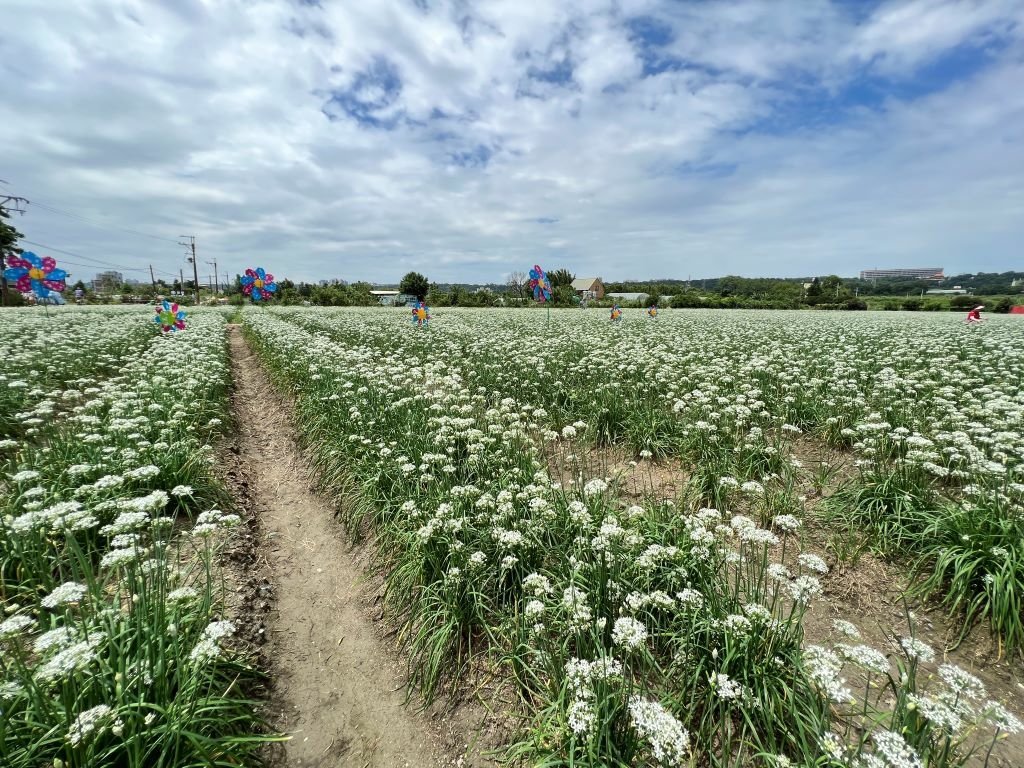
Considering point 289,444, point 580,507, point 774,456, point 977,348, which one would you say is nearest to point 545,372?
point 774,456

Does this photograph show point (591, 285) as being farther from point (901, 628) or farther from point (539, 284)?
point (901, 628)

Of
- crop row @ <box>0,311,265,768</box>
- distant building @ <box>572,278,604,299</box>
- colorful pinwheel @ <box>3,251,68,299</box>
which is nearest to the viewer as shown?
crop row @ <box>0,311,265,768</box>

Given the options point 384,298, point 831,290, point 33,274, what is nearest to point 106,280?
point 384,298

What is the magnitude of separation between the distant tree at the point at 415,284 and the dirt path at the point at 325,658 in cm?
8738

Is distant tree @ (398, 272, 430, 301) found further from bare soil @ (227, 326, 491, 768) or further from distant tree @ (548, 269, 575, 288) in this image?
bare soil @ (227, 326, 491, 768)

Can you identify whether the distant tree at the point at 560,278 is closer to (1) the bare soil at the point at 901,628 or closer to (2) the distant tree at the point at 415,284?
(2) the distant tree at the point at 415,284

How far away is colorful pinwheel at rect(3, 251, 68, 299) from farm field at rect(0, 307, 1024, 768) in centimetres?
2433

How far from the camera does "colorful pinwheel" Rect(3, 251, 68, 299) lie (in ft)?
78.7

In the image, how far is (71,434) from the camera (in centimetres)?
620

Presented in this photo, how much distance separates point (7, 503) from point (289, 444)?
4452mm

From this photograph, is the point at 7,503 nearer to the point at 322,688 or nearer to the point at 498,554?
the point at 322,688

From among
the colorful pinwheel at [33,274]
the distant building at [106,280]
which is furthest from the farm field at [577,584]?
the distant building at [106,280]

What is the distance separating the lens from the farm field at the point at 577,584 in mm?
2549

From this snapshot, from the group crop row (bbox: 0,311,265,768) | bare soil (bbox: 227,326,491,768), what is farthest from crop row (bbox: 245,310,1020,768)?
crop row (bbox: 0,311,265,768)
